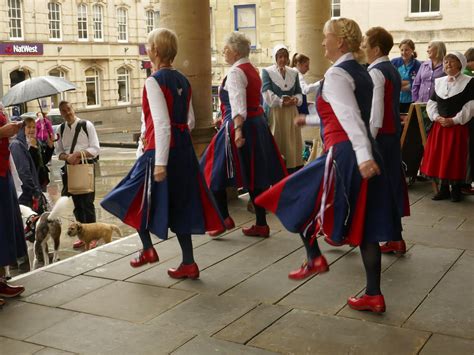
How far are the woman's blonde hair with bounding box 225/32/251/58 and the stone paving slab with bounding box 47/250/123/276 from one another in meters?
1.84

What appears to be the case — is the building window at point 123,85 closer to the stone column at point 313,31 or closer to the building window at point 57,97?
the building window at point 57,97

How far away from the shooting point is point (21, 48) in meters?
32.6

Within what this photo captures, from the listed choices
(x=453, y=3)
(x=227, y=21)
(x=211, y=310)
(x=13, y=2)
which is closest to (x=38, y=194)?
(x=211, y=310)

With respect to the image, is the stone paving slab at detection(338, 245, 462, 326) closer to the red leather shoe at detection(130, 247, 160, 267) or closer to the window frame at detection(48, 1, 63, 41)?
the red leather shoe at detection(130, 247, 160, 267)

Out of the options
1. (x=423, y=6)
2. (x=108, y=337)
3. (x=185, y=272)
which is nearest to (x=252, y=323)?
(x=108, y=337)

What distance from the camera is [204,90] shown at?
7.25 m

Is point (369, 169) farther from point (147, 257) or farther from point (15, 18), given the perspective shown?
point (15, 18)

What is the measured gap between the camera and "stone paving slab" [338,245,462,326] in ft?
13.7

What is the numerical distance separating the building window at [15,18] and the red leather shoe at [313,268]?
101 feet

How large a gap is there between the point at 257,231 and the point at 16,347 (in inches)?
103

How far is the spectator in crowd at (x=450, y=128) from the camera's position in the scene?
705 cm

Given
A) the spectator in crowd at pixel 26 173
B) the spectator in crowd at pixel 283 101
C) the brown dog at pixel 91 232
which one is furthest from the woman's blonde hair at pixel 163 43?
the brown dog at pixel 91 232

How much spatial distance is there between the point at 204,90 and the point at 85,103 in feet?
96.2

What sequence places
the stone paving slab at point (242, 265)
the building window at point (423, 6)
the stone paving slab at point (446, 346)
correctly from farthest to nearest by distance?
the building window at point (423, 6) → the stone paving slab at point (242, 265) → the stone paving slab at point (446, 346)
